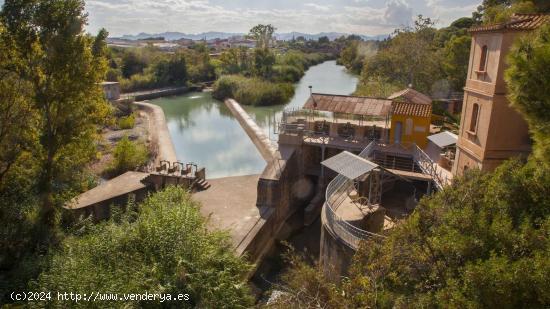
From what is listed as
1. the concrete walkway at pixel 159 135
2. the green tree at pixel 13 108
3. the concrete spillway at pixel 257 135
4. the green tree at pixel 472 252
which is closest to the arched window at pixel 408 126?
the concrete spillway at pixel 257 135

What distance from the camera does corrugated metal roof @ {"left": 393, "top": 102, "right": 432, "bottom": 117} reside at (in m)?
20.8

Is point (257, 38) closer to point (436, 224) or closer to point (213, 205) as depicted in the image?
point (213, 205)

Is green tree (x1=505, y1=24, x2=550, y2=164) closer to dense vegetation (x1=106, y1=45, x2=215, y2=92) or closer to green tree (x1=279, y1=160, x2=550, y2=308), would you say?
green tree (x1=279, y1=160, x2=550, y2=308)

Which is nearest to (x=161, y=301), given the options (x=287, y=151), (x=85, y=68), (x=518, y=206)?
(x=518, y=206)

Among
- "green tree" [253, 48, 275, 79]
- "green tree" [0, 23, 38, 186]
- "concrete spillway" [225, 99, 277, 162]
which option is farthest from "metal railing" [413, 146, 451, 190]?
"green tree" [253, 48, 275, 79]

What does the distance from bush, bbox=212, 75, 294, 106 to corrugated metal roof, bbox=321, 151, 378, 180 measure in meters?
37.6

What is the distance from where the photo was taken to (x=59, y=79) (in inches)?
520

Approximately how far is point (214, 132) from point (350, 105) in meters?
21.1

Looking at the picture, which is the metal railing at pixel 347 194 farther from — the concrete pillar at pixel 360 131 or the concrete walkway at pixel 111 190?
the concrete walkway at pixel 111 190

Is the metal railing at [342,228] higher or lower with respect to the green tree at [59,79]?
lower

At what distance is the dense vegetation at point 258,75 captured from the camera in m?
53.3

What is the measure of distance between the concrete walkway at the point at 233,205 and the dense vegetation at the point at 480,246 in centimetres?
749

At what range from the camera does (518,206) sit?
739 centimetres

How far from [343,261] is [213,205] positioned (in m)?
7.82
